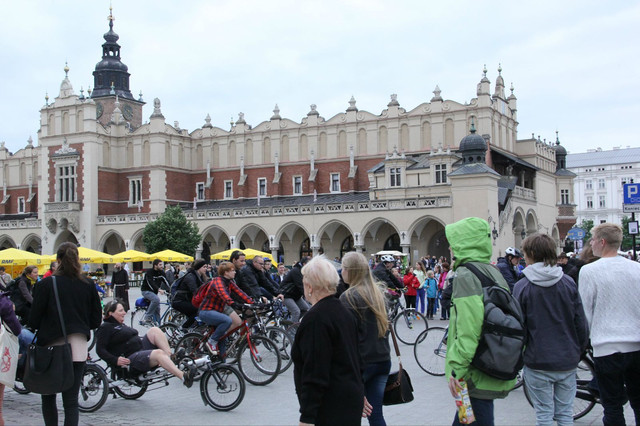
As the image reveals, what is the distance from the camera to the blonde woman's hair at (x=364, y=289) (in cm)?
A: 507

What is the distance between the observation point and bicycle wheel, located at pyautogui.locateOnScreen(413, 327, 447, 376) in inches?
395

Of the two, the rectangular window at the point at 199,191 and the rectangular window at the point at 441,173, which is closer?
the rectangular window at the point at 441,173

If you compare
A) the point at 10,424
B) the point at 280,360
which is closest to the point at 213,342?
the point at 280,360

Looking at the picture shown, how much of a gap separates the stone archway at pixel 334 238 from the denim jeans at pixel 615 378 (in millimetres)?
38948

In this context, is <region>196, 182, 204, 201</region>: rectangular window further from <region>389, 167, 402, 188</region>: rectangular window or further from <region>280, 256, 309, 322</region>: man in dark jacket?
<region>280, 256, 309, 322</region>: man in dark jacket

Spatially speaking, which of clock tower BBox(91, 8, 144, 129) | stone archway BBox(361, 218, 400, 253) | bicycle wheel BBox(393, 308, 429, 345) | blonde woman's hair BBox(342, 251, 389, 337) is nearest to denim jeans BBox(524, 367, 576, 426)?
blonde woman's hair BBox(342, 251, 389, 337)

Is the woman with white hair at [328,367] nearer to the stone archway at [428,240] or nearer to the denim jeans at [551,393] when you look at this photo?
the denim jeans at [551,393]

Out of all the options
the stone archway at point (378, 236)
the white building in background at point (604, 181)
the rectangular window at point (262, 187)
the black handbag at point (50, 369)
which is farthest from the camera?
the white building in background at point (604, 181)

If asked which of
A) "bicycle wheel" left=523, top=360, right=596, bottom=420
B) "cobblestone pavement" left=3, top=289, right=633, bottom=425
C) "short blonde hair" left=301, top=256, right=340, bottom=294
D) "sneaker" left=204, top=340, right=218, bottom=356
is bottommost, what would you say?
"cobblestone pavement" left=3, top=289, right=633, bottom=425

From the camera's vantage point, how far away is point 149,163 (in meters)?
54.1

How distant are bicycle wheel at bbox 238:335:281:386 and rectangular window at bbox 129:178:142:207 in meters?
46.2

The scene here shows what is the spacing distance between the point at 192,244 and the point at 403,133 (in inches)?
626

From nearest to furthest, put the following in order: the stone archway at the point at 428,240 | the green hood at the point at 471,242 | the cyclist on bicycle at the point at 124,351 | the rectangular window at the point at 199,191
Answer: the green hood at the point at 471,242
the cyclist on bicycle at the point at 124,351
the stone archway at the point at 428,240
the rectangular window at the point at 199,191

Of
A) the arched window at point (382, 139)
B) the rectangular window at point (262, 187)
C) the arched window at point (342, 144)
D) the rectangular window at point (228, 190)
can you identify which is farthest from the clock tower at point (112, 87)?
the arched window at point (382, 139)
